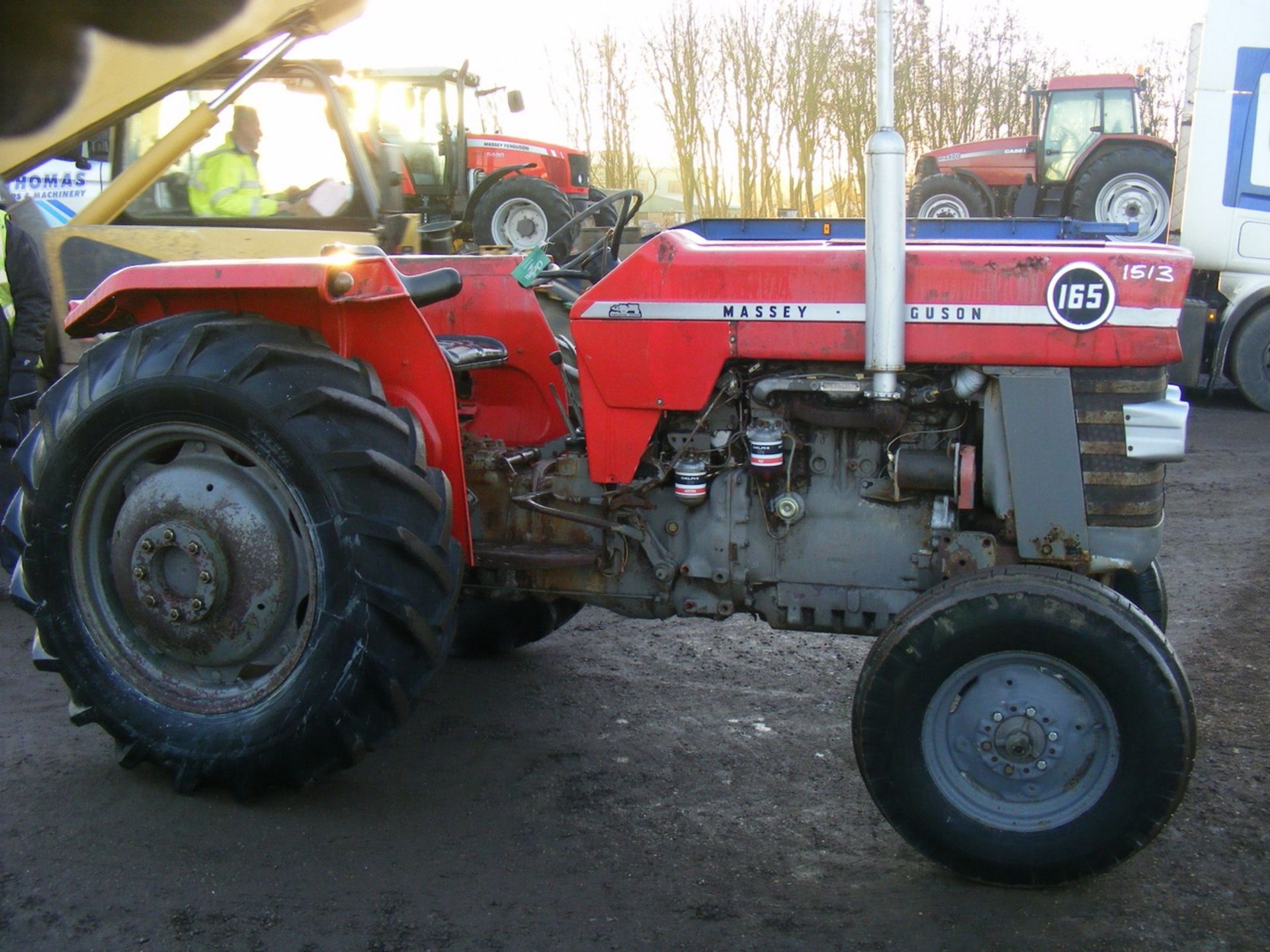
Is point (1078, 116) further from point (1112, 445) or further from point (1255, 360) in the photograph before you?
point (1112, 445)

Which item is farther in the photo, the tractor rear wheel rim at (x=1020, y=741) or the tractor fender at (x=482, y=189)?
the tractor fender at (x=482, y=189)

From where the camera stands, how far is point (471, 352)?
341 centimetres

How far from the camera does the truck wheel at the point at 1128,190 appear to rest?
14.1 metres

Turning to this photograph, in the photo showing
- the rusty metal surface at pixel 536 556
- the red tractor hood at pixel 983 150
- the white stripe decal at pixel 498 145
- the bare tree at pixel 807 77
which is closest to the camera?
the rusty metal surface at pixel 536 556

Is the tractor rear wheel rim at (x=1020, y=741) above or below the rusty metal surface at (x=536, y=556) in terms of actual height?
below

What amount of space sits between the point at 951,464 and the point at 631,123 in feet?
69.4

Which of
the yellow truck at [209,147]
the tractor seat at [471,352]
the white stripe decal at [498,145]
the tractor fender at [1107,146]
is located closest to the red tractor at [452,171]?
the white stripe decal at [498,145]

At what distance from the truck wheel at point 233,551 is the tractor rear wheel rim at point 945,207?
14.4 metres

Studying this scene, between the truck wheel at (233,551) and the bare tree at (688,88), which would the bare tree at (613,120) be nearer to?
the bare tree at (688,88)

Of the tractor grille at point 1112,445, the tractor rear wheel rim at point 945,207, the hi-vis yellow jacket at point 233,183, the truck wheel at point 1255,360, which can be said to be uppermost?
the hi-vis yellow jacket at point 233,183

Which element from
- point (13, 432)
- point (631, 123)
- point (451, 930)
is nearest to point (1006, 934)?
point (451, 930)

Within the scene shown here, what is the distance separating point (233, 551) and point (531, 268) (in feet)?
3.94

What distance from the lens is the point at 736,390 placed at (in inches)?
118

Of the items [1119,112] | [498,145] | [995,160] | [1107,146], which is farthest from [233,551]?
[995,160]
